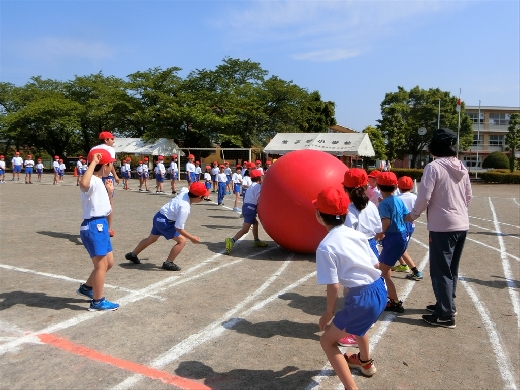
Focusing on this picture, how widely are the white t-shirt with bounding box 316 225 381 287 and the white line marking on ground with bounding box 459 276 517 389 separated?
5.80 ft

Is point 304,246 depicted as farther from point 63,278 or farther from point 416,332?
point 63,278

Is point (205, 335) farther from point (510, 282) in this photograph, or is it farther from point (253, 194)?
point (510, 282)

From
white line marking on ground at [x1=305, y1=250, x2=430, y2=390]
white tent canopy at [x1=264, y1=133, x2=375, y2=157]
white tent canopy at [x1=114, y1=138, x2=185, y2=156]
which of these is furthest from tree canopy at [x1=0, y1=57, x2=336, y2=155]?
white line marking on ground at [x1=305, y1=250, x2=430, y2=390]

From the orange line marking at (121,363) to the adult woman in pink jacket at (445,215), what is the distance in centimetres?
304

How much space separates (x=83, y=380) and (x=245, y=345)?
5.24 ft

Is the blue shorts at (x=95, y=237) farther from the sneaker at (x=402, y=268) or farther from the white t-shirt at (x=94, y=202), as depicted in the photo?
the sneaker at (x=402, y=268)

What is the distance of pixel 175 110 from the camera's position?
4288cm

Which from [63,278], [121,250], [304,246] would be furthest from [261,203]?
[63,278]

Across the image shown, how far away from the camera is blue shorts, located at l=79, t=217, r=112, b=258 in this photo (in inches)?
205

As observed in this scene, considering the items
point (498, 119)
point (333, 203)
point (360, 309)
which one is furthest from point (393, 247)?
point (498, 119)

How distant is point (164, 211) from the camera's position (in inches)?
285

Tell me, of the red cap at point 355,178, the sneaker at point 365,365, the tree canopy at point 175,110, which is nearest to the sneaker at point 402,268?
the red cap at point 355,178

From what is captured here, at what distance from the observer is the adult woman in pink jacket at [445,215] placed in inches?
200

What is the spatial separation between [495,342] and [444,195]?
5.66 ft
